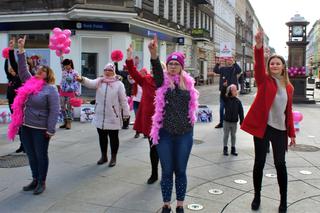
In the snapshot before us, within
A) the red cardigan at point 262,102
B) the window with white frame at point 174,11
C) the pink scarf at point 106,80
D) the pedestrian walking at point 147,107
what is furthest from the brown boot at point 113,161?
the window with white frame at point 174,11

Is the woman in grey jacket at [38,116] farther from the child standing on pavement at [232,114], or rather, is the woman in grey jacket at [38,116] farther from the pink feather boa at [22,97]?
the child standing on pavement at [232,114]

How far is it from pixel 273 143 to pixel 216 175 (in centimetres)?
175

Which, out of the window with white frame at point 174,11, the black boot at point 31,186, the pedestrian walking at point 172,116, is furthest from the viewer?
the window with white frame at point 174,11

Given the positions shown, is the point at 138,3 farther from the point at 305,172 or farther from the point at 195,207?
the point at 195,207

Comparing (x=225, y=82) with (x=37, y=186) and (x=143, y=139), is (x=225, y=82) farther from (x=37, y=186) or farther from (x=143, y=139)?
(x=37, y=186)

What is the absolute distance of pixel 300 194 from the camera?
217 inches

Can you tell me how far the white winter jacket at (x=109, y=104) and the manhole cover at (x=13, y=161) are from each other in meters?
1.45

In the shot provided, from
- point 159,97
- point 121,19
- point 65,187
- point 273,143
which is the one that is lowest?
point 65,187

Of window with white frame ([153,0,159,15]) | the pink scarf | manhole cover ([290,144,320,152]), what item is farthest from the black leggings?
window with white frame ([153,0,159,15])

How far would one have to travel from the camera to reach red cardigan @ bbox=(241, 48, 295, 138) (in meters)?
4.73

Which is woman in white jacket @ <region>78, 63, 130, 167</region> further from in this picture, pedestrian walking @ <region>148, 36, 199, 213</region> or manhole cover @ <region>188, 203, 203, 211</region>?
pedestrian walking @ <region>148, 36, 199, 213</region>

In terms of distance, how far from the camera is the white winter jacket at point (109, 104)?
22.7ft

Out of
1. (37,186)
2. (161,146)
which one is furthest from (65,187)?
(161,146)

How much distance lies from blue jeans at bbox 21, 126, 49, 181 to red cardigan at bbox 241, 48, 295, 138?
258 cm
